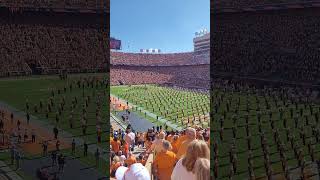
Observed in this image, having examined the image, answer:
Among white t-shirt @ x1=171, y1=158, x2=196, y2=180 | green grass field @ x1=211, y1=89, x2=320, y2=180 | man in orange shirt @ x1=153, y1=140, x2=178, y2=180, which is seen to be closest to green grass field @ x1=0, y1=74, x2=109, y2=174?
green grass field @ x1=211, y1=89, x2=320, y2=180

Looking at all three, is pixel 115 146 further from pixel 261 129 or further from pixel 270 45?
pixel 270 45

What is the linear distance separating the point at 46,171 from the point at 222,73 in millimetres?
18864

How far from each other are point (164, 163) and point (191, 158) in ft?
4.65

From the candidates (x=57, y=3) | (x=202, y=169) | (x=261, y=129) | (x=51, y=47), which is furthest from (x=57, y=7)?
(x=202, y=169)

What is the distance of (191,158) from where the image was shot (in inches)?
103

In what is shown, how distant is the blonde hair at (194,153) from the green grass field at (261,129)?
6.13 m

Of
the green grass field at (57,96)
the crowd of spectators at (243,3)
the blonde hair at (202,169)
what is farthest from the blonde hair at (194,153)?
the crowd of spectators at (243,3)

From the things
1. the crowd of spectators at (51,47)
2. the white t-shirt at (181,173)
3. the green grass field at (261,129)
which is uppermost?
the crowd of spectators at (51,47)

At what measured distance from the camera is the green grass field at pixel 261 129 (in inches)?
373

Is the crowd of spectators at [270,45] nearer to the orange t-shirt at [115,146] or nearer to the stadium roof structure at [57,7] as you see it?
the stadium roof structure at [57,7]

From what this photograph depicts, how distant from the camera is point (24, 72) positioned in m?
21.2

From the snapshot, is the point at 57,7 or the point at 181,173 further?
the point at 57,7

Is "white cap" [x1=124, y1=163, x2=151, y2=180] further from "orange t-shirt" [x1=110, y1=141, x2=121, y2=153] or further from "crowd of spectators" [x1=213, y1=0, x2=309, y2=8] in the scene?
"crowd of spectators" [x1=213, y1=0, x2=309, y2=8]

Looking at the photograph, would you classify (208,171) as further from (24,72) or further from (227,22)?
(227,22)
